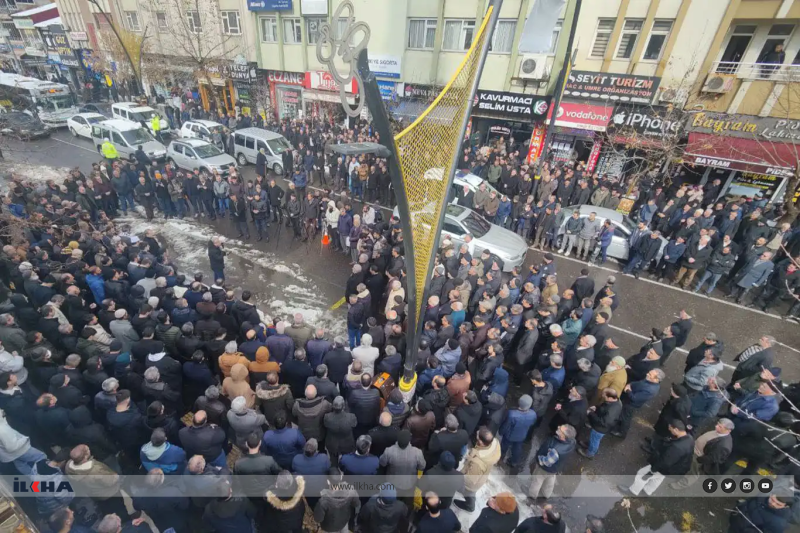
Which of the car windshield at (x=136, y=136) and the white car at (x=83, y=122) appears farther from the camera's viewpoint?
the white car at (x=83, y=122)

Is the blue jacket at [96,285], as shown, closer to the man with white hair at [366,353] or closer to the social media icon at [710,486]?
the man with white hair at [366,353]

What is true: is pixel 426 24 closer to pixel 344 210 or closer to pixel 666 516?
pixel 344 210

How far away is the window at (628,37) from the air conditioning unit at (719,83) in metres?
2.93

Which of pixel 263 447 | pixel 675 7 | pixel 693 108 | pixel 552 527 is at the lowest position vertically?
pixel 263 447

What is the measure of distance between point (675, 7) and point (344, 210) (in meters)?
14.0

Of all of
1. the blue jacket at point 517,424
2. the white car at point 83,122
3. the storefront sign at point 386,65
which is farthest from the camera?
the white car at point 83,122

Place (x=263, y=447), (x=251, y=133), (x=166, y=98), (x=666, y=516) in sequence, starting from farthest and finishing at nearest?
(x=166, y=98)
(x=251, y=133)
(x=666, y=516)
(x=263, y=447)

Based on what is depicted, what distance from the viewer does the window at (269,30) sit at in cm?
2242

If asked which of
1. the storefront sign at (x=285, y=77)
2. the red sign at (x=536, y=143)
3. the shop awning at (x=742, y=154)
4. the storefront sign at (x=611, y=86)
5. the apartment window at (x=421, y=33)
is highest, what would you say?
the apartment window at (x=421, y=33)

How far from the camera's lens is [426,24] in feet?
58.8

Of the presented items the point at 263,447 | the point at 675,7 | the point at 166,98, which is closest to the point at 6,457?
the point at 263,447

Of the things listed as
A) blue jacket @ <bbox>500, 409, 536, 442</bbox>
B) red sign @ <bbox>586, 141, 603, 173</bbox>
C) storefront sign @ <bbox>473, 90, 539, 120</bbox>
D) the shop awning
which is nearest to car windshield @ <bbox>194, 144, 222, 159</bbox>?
storefront sign @ <bbox>473, 90, 539, 120</bbox>

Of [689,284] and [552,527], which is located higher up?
[552,527]

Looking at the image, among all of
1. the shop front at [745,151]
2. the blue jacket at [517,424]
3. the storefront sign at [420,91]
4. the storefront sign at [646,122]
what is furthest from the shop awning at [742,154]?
the blue jacket at [517,424]
